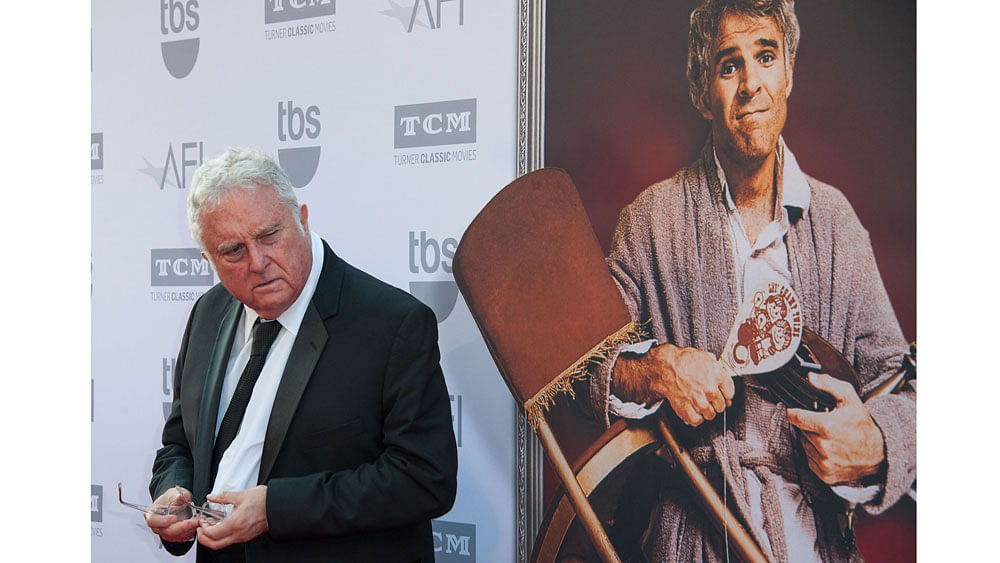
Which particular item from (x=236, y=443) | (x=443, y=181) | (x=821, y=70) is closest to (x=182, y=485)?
(x=236, y=443)

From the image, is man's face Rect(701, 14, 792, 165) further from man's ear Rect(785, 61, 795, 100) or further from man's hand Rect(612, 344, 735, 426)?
man's hand Rect(612, 344, 735, 426)

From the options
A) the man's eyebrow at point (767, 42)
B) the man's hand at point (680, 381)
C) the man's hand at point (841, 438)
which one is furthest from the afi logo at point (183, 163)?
the man's hand at point (841, 438)

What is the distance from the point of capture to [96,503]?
123 inches

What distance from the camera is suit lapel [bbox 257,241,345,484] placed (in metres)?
1.90

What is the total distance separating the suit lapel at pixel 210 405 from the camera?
1985 mm

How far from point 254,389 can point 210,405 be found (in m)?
0.11

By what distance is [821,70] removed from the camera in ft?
6.43

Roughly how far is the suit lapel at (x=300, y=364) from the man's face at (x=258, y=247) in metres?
0.06

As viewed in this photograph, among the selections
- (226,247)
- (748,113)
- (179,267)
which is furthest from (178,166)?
(748,113)

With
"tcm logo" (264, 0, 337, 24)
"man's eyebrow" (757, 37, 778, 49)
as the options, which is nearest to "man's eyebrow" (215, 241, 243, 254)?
"tcm logo" (264, 0, 337, 24)

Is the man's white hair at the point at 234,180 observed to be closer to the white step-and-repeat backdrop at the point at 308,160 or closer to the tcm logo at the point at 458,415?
the white step-and-repeat backdrop at the point at 308,160

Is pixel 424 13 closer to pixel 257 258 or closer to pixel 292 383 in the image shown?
pixel 257 258

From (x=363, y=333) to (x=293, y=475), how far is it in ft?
1.10
